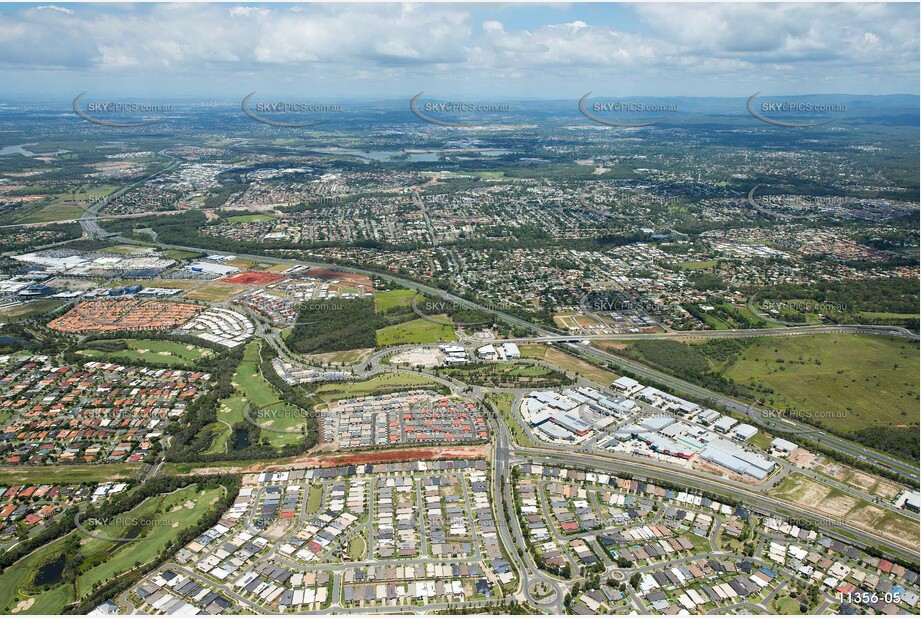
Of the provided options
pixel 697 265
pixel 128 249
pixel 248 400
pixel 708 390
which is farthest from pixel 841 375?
pixel 128 249

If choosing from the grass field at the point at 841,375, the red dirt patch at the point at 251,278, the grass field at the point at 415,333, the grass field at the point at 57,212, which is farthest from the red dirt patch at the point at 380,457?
the grass field at the point at 57,212

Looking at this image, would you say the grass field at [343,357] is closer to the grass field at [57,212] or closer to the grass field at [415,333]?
the grass field at [415,333]

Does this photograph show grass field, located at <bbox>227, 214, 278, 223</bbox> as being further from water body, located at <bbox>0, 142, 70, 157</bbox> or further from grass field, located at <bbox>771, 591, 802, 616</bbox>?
water body, located at <bbox>0, 142, 70, 157</bbox>

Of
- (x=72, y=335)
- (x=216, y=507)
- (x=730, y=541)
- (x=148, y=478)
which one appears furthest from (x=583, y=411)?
(x=72, y=335)

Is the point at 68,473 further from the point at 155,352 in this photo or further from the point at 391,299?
the point at 391,299

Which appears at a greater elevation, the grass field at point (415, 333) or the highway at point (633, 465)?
the grass field at point (415, 333)

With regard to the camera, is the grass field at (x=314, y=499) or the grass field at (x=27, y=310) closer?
the grass field at (x=314, y=499)

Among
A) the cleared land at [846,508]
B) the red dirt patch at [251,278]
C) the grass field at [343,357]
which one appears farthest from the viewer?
the red dirt patch at [251,278]
